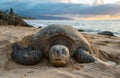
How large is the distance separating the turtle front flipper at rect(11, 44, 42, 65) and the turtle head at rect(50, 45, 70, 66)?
0.34m

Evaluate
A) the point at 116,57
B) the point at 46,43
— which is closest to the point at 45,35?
the point at 46,43

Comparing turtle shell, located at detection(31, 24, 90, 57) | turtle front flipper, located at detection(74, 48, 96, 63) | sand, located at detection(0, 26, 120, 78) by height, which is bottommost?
sand, located at detection(0, 26, 120, 78)

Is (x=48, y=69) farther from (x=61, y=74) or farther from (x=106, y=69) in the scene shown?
(x=106, y=69)

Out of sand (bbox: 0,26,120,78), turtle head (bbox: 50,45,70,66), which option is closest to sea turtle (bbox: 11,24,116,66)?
turtle head (bbox: 50,45,70,66)

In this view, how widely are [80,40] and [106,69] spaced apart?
38.7 inches

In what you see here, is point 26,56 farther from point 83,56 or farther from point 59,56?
point 83,56

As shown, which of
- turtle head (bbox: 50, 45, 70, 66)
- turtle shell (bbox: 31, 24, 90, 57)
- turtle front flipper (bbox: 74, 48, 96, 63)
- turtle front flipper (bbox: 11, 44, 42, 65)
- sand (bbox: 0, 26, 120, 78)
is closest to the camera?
sand (bbox: 0, 26, 120, 78)

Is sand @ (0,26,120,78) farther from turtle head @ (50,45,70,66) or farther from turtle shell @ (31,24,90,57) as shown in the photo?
turtle shell @ (31,24,90,57)

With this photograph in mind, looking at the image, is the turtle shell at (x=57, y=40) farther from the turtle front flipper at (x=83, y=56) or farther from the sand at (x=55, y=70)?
the sand at (x=55, y=70)

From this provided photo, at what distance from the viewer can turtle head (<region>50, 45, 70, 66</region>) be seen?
464cm

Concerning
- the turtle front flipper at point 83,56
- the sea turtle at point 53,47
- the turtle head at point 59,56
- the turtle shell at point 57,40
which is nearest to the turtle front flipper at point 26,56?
the sea turtle at point 53,47

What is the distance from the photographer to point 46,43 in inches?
206

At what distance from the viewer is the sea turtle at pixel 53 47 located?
4.96 m

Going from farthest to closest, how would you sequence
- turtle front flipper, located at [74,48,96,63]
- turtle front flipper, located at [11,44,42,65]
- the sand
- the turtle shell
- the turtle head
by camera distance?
the turtle shell → turtle front flipper, located at [74,48,96,63] → turtle front flipper, located at [11,44,42,65] → the turtle head → the sand
